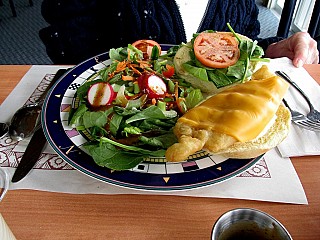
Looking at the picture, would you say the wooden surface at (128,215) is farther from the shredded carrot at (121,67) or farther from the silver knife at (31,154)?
the shredded carrot at (121,67)

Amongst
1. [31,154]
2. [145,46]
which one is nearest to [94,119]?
[31,154]

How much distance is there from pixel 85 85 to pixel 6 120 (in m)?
0.23

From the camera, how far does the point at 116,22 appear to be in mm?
1316

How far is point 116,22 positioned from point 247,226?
3.23 ft

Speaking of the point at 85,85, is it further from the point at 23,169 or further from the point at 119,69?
the point at 23,169

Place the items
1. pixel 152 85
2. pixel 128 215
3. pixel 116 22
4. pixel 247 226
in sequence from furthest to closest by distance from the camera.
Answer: pixel 116 22
pixel 152 85
pixel 128 215
pixel 247 226

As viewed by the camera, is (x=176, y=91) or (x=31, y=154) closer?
(x=31, y=154)

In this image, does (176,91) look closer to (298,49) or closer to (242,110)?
(242,110)

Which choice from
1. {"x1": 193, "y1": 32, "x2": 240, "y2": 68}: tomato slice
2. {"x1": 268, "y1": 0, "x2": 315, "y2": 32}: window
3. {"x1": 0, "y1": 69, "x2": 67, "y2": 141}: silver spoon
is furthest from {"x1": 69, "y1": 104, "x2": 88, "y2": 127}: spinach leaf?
{"x1": 268, "y1": 0, "x2": 315, "y2": 32}: window

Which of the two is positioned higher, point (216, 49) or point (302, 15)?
point (216, 49)

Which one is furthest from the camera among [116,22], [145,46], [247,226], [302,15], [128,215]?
[302,15]

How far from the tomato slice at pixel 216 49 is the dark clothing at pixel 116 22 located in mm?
272

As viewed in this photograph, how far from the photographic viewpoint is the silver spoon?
842 millimetres

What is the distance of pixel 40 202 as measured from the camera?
2.31 feet
